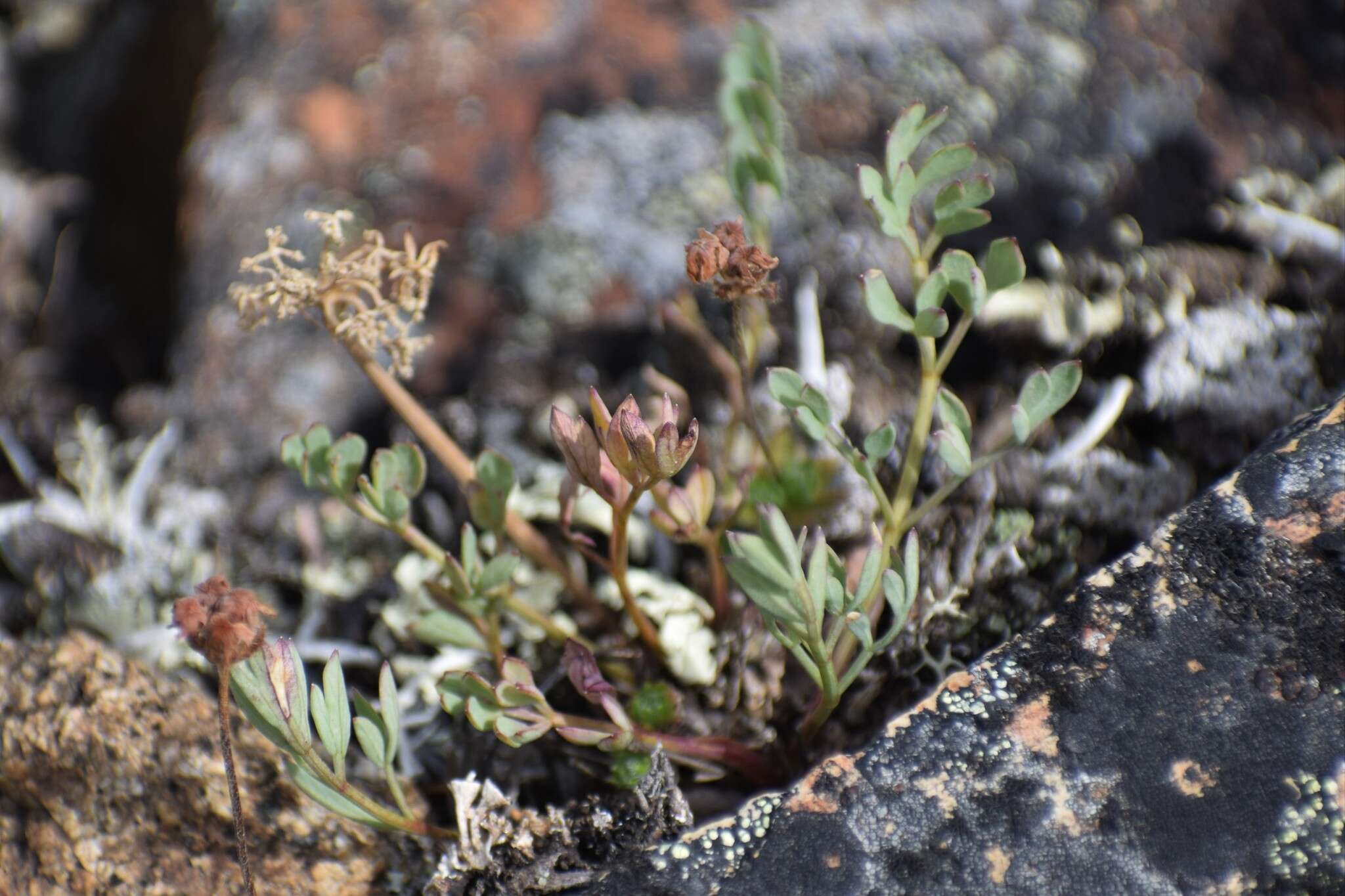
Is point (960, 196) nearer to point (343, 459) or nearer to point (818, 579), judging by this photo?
point (818, 579)

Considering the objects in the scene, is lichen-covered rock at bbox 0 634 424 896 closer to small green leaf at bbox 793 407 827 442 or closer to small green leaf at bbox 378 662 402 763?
small green leaf at bbox 378 662 402 763

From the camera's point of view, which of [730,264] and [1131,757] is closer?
[1131,757]

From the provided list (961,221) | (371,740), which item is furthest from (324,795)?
(961,221)

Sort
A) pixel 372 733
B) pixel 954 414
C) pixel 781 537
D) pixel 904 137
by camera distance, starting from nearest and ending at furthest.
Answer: pixel 781 537, pixel 372 733, pixel 954 414, pixel 904 137

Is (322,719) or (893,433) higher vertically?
(893,433)

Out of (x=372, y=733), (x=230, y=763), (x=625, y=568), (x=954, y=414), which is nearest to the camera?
(x=230, y=763)

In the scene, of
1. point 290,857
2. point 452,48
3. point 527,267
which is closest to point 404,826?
point 290,857

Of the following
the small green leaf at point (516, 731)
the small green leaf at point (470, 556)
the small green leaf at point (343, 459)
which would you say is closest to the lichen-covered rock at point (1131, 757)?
the small green leaf at point (516, 731)

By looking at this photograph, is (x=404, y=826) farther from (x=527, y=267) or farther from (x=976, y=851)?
(x=527, y=267)
